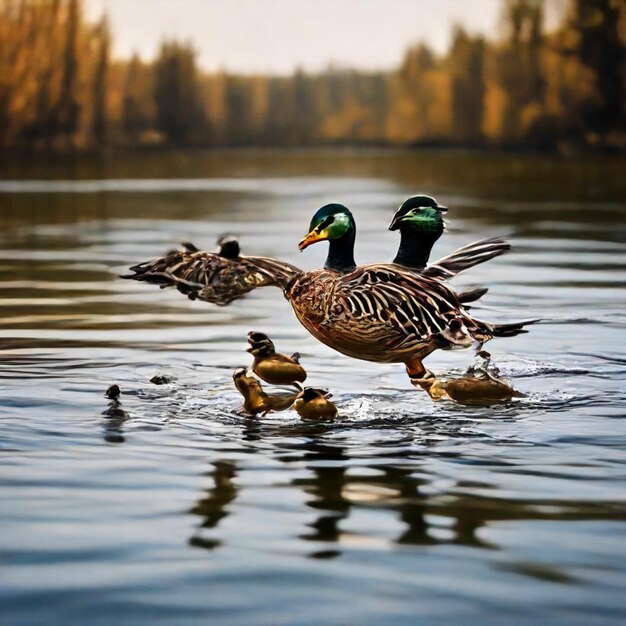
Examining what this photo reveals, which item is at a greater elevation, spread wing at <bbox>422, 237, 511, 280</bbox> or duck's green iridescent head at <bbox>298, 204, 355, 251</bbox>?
duck's green iridescent head at <bbox>298, 204, 355, 251</bbox>

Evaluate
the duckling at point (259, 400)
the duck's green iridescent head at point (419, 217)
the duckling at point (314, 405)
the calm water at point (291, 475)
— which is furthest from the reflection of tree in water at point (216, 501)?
the duck's green iridescent head at point (419, 217)

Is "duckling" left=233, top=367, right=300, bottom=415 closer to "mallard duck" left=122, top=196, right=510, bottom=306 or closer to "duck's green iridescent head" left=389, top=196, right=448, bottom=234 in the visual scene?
"mallard duck" left=122, top=196, right=510, bottom=306

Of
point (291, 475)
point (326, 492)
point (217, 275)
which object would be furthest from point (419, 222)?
point (326, 492)

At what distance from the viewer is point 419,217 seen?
9.15 metres

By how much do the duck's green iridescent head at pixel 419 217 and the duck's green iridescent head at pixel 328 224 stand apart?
0.88ft

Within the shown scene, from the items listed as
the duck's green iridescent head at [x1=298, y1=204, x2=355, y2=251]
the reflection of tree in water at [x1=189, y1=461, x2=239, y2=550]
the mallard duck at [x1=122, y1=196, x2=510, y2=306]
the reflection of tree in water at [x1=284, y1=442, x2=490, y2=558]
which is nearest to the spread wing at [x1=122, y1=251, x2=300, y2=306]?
the mallard duck at [x1=122, y1=196, x2=510, y2=306]

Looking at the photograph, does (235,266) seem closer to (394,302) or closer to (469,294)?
(394,302)

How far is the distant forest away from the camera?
163 ft

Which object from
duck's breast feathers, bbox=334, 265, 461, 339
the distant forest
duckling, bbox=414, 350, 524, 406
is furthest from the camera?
the distant forest

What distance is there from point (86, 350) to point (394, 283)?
345 cm

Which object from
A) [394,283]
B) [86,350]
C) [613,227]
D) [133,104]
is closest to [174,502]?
[394,283]

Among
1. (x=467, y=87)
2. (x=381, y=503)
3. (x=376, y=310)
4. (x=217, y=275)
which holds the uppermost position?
(x=467, y=87)

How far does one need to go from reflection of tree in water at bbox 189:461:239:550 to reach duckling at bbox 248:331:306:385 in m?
1.59

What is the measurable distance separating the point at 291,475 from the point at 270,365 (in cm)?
185
